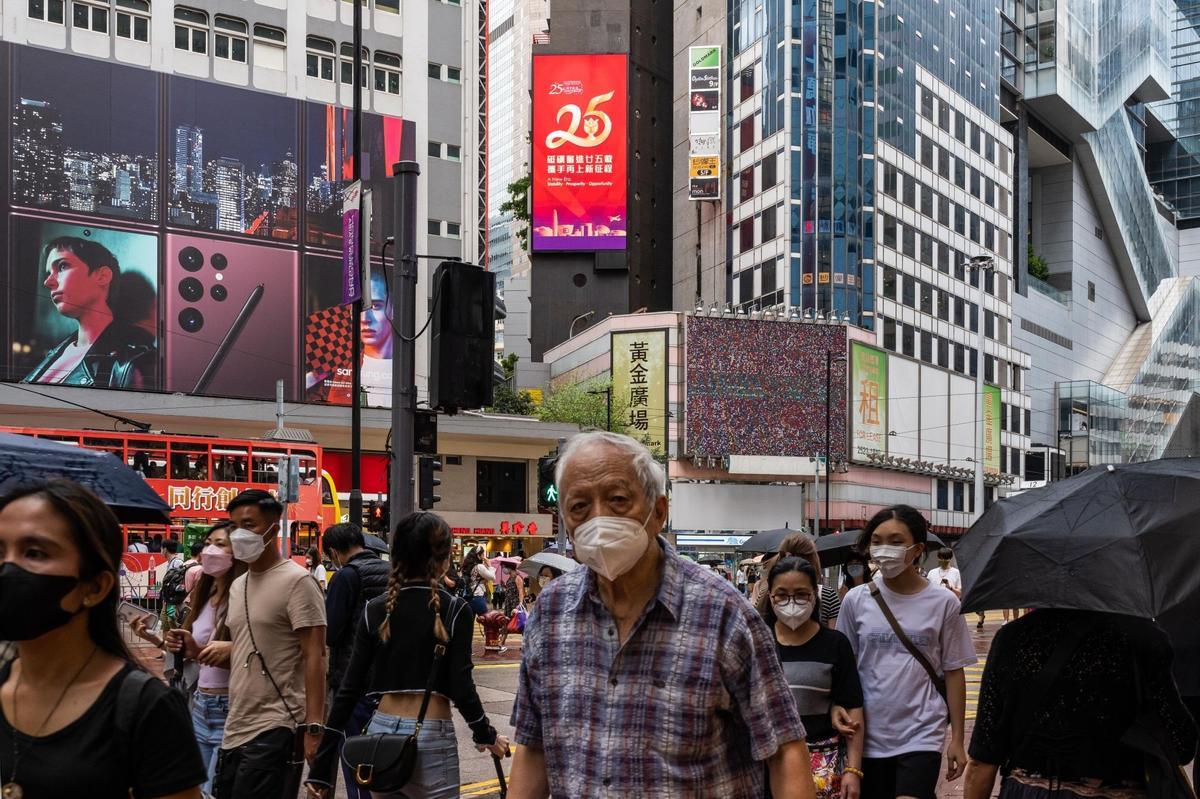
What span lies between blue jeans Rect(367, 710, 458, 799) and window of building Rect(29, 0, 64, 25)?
165 feet

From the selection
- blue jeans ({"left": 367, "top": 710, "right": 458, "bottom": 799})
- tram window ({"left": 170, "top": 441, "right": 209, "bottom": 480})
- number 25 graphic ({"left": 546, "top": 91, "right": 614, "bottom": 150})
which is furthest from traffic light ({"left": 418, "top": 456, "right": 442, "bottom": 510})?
number 25 graphic ({"left": 546, "top": 91, "right": 614, "bottom": 150})

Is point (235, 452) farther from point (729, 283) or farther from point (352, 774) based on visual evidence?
point (729, 283)

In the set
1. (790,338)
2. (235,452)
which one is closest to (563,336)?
(790,338)

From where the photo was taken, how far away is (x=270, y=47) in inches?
2144

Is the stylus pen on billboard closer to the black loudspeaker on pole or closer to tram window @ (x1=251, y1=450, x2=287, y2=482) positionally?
tram window @ (x1=251, y1=450, x2=287, y2=482)

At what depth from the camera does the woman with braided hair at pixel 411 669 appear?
17.7ft

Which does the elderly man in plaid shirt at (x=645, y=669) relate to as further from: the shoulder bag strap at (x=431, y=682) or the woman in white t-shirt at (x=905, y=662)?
the woman in white t-shirt at (x=905, y=662)

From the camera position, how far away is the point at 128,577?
84.2ft

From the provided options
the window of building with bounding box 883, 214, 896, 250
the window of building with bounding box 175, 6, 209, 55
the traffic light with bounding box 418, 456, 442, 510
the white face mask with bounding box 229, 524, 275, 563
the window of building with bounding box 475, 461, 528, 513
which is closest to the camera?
the white face mask with bounding box 229, 524, 275, 563

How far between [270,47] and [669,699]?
5532 cm

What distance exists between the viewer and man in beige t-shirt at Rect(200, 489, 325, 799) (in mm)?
5746

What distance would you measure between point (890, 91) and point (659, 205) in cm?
1510

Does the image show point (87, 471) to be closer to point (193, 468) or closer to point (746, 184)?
point (193, 468)

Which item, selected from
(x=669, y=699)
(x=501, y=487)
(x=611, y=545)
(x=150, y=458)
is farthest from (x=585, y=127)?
(x=669, y=699)
